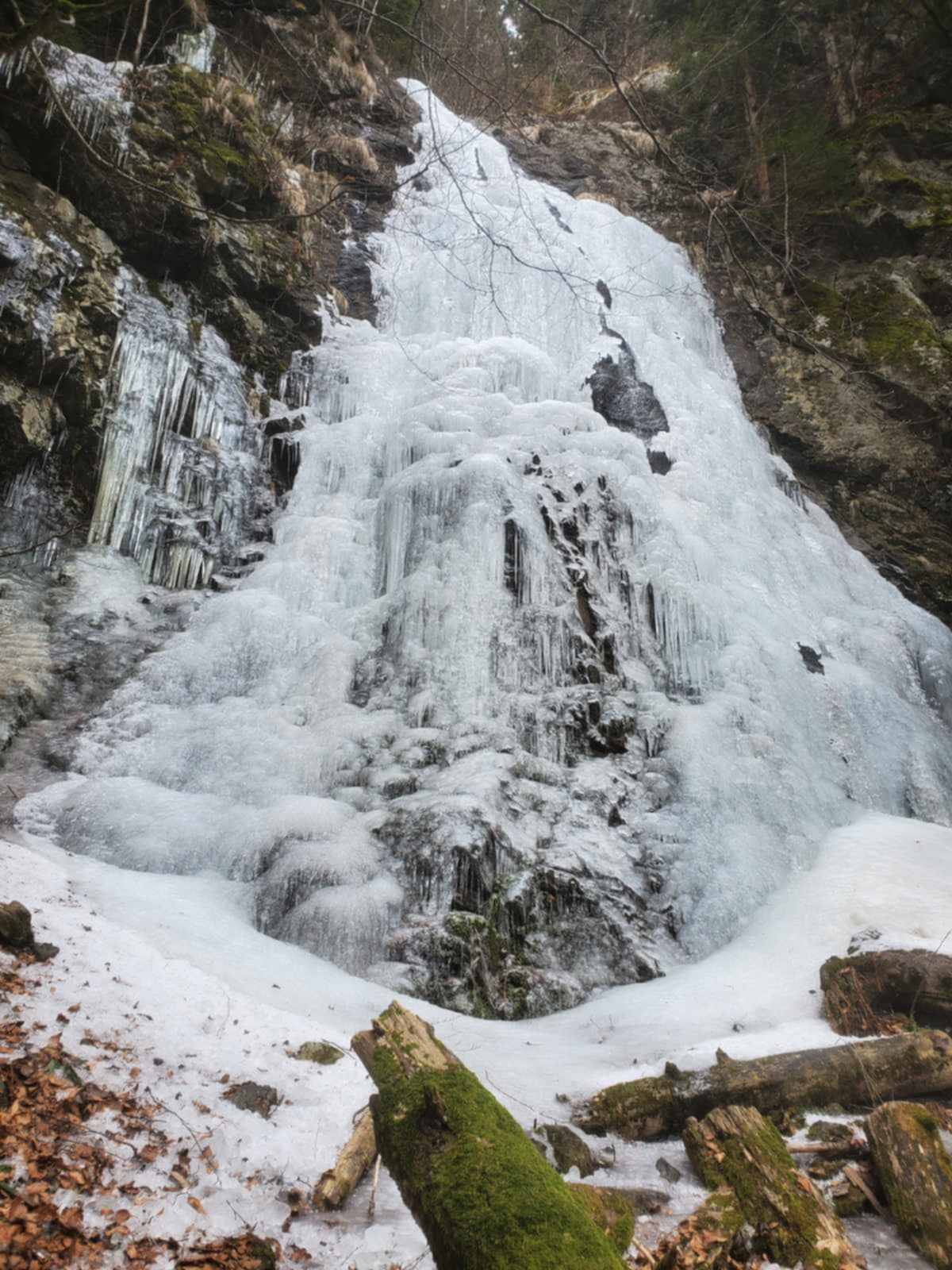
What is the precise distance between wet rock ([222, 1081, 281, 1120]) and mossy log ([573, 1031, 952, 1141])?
128 cm

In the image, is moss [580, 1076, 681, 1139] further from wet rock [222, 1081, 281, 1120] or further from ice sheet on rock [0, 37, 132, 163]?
ice sheet on rock [0, 37, 132, 163]

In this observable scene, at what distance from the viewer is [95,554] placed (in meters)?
7.67

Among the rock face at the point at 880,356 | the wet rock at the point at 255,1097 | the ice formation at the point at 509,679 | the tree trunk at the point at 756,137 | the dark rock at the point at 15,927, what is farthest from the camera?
the tree trunk at the point at 756,137

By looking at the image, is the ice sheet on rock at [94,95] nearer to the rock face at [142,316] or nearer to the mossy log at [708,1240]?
the rock face at [142,316]

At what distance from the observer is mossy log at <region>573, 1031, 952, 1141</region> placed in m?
3.08

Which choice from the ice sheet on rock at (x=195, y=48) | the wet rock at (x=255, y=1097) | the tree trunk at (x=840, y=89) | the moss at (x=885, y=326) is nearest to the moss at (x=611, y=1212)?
the wet rock at (x=255, y=1097)

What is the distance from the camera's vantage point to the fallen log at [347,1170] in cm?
224

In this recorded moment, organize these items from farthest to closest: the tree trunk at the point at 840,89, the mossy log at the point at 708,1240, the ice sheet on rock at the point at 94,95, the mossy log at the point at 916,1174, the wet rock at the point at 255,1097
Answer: the tree trunk at the point at 840,89 → the ice sheet on rock at the point at 94,95 → the wet rock at the point at 255,1097 → the mossy log at the point at 916,1174 → the mossy log at the point at 708,1240

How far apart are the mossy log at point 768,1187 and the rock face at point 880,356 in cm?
885

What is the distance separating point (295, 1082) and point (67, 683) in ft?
15.7

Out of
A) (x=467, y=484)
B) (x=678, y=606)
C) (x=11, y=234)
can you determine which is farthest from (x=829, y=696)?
(x=11, y=234)

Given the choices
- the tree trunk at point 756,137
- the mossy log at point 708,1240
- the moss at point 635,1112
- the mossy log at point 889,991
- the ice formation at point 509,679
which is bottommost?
the mossy log at point 708,1240

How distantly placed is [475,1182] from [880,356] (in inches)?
477

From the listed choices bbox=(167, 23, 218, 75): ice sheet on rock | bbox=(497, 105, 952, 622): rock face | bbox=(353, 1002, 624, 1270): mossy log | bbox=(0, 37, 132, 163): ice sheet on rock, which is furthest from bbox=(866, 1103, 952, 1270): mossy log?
bbox=(167, 23, 218, 75): ice sheet on rock
